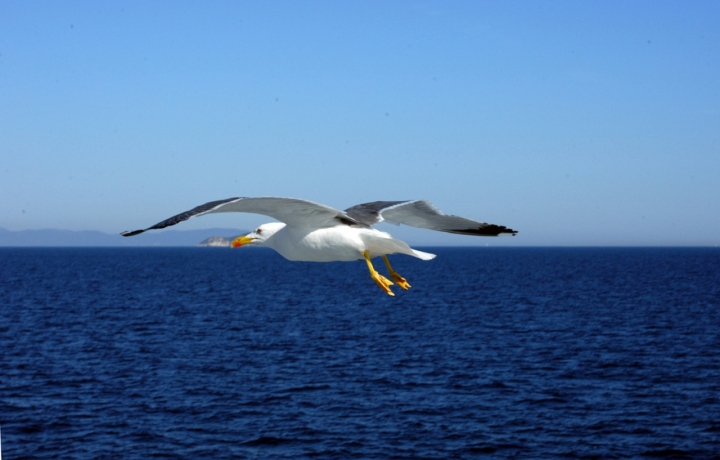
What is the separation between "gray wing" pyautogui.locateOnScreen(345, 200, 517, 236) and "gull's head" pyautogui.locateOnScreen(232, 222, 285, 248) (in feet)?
3.12

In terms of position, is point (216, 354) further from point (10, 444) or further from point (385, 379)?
point (10, 444)

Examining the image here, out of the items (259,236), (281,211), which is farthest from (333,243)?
(259,236)

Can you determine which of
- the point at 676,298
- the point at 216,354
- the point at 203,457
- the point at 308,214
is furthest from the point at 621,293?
the point at 308,214

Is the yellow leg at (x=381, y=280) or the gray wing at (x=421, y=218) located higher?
the gray wing at (x=421, y=218)

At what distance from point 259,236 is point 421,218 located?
204 centimetres

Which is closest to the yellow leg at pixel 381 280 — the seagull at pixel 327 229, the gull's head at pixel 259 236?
the seagull at pixel 327 229

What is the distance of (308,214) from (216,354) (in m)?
93.1

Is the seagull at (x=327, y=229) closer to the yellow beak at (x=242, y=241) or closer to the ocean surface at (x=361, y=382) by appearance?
the yellow beak at (x=242, y=241)

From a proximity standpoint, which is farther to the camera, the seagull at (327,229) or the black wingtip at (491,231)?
the black wingtip at (491,231)

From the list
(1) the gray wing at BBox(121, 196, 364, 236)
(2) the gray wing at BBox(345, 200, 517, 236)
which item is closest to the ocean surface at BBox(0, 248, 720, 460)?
(2) the gray wing at BBox(345, 200, 517, 236)

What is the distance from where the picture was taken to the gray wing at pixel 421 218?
8.75 m

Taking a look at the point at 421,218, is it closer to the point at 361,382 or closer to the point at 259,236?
the point at 259,236

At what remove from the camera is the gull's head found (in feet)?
29.6

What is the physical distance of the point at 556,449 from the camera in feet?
189
